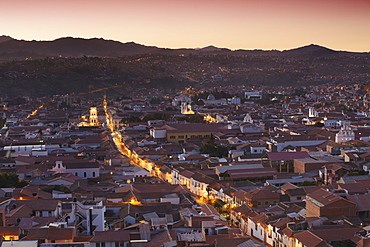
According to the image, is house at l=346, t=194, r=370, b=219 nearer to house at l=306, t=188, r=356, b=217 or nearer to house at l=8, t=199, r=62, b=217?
house at l=306, t=188, r=356, b=217

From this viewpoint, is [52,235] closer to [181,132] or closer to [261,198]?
[261,198]

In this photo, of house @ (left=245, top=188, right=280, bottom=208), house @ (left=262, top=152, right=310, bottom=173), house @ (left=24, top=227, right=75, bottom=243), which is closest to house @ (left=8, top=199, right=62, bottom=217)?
house @ (left=24, top=227, right=75, bottom=243)

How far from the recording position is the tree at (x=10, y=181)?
19.2 m

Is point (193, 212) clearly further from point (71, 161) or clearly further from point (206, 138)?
point (206, 138)

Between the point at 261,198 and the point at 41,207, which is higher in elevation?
the point at 41,207

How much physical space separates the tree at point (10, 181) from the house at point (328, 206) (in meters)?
8.94

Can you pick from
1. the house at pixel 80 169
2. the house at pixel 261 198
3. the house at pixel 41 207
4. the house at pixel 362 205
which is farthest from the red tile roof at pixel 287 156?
the house at pixel 41 207

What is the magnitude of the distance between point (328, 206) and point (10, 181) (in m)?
9.80

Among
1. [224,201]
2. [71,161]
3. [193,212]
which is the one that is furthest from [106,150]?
[193,212]

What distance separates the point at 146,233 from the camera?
42.4ft

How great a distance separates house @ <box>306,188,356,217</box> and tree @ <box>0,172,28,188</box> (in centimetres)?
894

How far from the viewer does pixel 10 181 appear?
19.4 meters

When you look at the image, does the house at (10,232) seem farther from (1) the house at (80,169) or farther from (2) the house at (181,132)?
(2) the house at (181,132)

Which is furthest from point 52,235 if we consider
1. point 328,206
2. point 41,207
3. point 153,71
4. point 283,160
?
point 153,71
